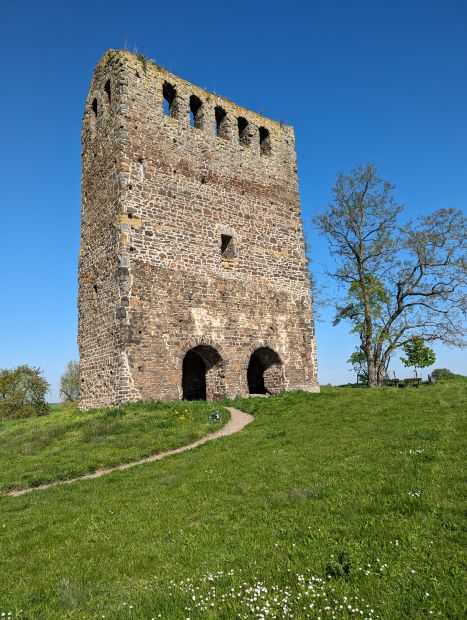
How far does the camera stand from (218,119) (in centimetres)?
2031

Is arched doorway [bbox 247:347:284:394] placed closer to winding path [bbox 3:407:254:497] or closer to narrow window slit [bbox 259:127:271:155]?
winding path [bbox 3:407:254:497]

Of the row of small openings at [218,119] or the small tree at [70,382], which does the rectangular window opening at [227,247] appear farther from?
the small tree at [70,382]

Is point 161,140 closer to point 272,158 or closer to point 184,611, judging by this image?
point 272,158

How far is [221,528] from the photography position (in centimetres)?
526

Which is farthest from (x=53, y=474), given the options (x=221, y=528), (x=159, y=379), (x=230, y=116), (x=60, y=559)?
(x=230, y=116)

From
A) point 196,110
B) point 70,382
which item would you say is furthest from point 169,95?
point 70,382

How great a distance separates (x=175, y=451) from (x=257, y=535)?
20.0 feet

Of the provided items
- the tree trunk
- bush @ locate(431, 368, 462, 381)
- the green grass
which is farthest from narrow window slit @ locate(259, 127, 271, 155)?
bush @ locate(431, 368, 462, 381)

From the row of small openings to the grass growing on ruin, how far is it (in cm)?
1193

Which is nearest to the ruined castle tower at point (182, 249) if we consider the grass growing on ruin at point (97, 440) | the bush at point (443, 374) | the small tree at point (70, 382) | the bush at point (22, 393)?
the grass growing on ruin at point (97, 440)

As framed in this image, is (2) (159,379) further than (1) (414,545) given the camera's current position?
Yes

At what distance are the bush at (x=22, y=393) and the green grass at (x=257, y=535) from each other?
25.0 metres

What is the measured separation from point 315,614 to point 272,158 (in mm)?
20392

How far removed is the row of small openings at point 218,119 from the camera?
1844 cm
